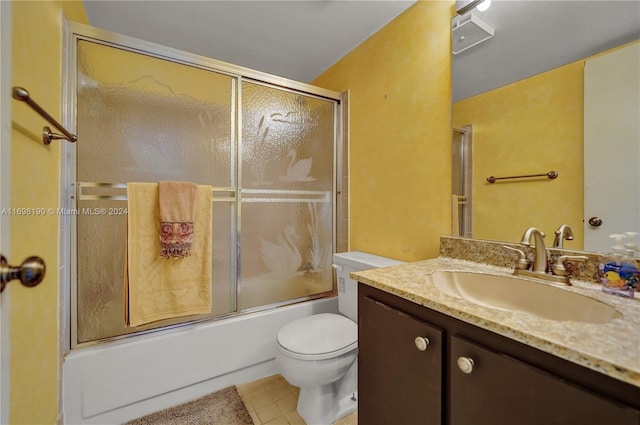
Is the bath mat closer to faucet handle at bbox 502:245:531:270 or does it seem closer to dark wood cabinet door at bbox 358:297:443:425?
dark wood cabinet door at bbox 358:297:443:425

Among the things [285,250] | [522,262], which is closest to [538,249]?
[522,262]

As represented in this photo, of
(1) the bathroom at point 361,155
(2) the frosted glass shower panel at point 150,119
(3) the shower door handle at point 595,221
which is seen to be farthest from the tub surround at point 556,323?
(2) the frosted glass shower panel at point 150,119

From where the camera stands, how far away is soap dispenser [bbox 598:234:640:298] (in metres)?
0.73

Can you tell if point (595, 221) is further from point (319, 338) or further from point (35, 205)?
point (35, 205)

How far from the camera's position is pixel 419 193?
1438 mm

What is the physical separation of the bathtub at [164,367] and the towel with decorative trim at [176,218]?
18.6 inches

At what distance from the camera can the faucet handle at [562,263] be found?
0.87 metres

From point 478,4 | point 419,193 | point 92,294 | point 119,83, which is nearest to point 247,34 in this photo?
point 119,83

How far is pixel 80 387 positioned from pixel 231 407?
706 mm

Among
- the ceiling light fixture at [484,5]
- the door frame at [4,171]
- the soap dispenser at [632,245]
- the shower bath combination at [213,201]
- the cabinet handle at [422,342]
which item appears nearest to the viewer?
the door frame at [4,171]

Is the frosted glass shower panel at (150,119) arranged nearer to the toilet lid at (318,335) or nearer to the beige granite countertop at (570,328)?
the toilet lid at (318,335)

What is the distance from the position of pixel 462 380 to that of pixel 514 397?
11 cm

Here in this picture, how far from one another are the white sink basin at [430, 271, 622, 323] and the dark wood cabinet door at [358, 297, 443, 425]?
179mm

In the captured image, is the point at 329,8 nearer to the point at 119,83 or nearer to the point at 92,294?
the point at 119,83
